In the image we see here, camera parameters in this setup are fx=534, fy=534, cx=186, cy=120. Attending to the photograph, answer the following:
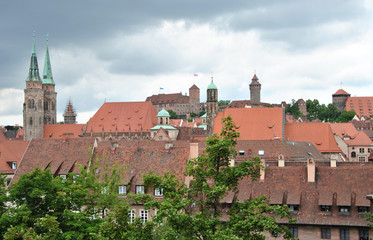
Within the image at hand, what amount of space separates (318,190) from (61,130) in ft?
373

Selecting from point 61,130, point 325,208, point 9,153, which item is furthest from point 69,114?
point 325,208

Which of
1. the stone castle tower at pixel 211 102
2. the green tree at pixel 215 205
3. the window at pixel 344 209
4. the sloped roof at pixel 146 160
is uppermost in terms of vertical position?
the stone castle tower at pixel 211 102

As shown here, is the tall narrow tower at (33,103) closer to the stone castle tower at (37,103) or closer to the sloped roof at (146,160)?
the stone castle tower at (37,103)

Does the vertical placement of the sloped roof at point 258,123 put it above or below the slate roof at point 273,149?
above

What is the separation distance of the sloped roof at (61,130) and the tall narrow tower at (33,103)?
656 cm

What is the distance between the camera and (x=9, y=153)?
233 ft

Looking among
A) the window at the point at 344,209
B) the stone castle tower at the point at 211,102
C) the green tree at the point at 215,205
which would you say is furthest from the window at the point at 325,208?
the stone castle tower at the point at 211,102

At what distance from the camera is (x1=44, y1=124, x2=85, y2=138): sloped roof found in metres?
145

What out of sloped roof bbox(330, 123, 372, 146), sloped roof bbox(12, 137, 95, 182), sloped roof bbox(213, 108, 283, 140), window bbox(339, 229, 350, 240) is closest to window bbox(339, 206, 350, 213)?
window bbox(339, 229, 350, 240)

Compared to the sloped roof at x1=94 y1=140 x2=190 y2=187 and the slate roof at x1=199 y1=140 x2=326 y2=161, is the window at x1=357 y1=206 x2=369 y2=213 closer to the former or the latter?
the sloped roof at x1=94 y1=140 x2=190 y2=187

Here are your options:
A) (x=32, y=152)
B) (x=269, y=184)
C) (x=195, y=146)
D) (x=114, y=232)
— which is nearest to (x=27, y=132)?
(x=32, y=152)

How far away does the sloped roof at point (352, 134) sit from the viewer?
122062 millimetres

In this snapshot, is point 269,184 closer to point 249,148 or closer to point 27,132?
point 249,148

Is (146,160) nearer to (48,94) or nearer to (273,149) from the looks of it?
(273,149)
